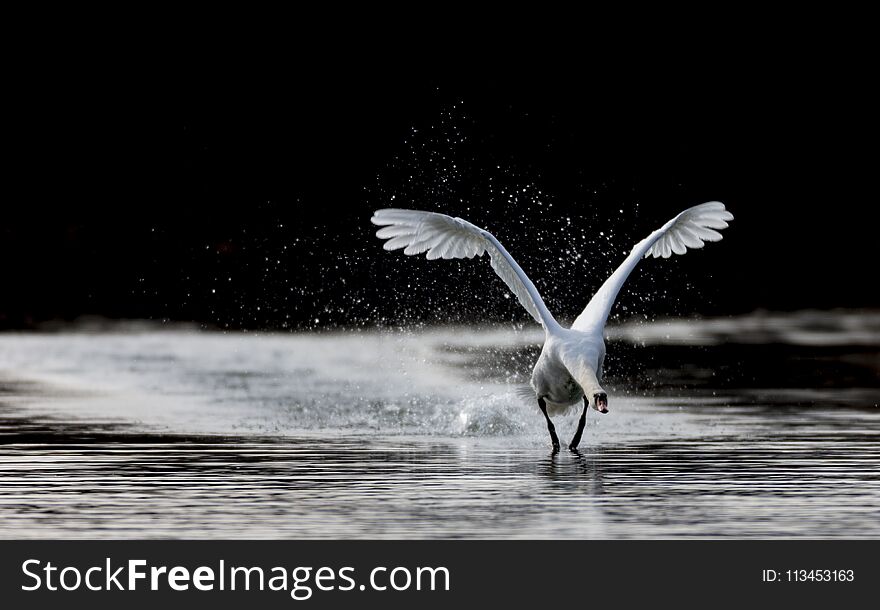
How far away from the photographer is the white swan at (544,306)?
59.6 ft

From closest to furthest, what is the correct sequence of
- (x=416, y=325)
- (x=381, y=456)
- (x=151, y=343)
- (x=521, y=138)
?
1. (x=381, y=456)
2. (x=151, y=343)
3. (x=416, y=325)
4. (x=521, y=138)

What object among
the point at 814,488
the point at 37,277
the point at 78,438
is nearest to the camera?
the point at 814,488

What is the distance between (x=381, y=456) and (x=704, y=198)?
2372 centimetres

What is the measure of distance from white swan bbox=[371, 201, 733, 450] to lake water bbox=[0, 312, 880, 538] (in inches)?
19.7

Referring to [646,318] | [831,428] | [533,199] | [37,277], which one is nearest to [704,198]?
[533,199]

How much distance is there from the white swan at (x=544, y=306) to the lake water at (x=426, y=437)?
1.64 ft

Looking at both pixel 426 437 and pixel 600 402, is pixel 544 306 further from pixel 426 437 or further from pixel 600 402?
pixel 600 402

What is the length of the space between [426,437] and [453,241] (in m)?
2.10

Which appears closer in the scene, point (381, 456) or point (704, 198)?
point (381, 456)

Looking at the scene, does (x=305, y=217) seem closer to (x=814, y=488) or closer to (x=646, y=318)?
(x=646, y=318)

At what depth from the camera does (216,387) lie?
77.9ft

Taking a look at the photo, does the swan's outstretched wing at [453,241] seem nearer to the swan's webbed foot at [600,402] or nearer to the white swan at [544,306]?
the white swan at [544,306]

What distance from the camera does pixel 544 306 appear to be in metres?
18.8

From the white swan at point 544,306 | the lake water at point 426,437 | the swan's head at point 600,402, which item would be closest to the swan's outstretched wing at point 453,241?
the white swan at point 544,306
